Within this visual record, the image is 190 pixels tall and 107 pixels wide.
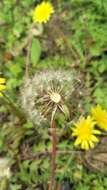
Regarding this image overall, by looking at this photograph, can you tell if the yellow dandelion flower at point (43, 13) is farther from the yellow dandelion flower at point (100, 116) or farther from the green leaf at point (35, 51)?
the yellow dandelion flower at point (100, 116)

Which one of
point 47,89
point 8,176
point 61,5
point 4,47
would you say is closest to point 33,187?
point 8,176

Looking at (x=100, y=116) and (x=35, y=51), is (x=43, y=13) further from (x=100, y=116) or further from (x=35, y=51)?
(x=100, y=116)

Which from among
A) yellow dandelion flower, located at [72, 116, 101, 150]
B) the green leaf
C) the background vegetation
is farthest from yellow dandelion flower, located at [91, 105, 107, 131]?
the green leaf

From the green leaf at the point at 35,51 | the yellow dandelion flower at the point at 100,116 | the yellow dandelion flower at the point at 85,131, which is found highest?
the green leaf at the point at 35,51

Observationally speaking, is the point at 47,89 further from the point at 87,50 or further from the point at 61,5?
the point at 61,5

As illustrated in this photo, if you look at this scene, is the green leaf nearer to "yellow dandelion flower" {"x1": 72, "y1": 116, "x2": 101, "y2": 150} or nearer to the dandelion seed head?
the dandelion seed head

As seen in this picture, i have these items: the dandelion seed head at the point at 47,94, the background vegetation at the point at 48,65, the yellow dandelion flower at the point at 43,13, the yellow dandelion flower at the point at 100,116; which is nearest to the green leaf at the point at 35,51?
the background vegetation at the point at 48,65
